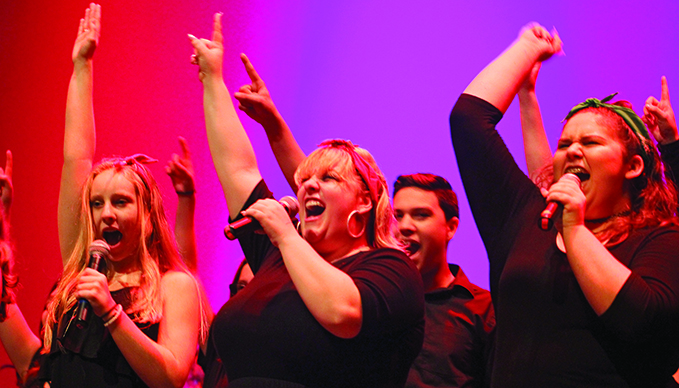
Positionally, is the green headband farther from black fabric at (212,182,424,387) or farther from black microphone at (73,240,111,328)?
black microphone at (73,240,111,328)

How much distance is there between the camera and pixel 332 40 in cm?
356

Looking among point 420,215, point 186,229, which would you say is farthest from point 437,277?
point 186,229

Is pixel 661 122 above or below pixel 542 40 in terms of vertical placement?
below

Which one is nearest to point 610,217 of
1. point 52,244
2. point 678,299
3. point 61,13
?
point 678,299

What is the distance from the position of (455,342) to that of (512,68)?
942mm

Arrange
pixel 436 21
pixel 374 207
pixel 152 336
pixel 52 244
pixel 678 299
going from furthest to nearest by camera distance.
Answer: pixel 52 244
pixel 436 21
pixel 152 336
pixel 374 207
pixel 678 299

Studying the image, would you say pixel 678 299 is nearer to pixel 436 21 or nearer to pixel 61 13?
pixel 436 21

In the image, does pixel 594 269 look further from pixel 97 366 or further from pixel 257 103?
pixel 97 366

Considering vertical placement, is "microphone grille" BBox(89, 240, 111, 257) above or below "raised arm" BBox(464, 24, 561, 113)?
below

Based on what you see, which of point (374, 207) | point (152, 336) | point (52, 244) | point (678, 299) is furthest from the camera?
point (52, 244)

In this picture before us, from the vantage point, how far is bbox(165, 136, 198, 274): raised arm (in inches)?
105

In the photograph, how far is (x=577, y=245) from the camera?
4.83 feet

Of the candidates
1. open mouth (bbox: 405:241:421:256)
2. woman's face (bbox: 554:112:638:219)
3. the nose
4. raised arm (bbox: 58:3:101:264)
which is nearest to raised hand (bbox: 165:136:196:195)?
raised arm (bbox: 58:3:101:264)

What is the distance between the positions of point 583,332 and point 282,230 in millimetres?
696
